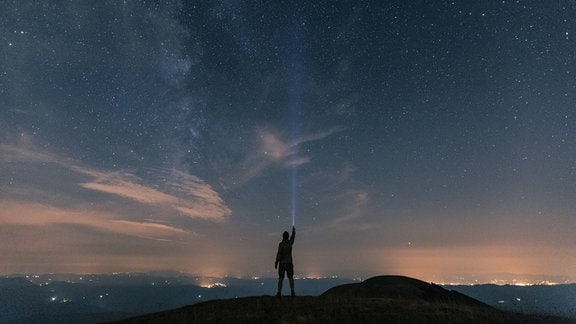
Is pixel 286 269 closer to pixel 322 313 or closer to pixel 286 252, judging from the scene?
pixel 286 252

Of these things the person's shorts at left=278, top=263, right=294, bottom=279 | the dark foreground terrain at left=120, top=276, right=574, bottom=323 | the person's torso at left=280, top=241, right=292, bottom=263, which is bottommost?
the dark foreground terrain at left=120, top=276, right=574, bottom=323

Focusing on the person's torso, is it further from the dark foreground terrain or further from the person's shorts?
the dark foreground terrain

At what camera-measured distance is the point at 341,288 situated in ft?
80.5

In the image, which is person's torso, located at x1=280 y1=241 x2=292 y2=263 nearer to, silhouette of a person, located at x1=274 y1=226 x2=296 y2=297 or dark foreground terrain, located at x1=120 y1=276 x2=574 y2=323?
silhouette of a person, located at x1=274 y1=226 x2=296 y2=297

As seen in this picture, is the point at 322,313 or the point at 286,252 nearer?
the point at 322,313

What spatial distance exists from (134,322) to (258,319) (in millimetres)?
4800

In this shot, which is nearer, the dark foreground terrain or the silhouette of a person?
the dark foreground terrain

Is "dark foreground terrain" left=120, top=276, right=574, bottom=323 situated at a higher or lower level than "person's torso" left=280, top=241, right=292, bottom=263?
lower

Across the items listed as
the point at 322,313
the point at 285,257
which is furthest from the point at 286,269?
the point at 322,313

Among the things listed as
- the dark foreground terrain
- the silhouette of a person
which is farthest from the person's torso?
the dark foreground terrain

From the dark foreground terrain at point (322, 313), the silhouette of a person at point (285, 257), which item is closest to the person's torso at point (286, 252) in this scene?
the silhouette of a person at point (285, 257)

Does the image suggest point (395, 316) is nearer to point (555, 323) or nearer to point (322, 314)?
point (322, 314)

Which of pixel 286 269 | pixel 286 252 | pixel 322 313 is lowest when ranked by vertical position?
pixel 322 313

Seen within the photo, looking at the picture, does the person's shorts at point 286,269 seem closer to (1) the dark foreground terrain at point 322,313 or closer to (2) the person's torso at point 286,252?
(2) the person's torso at point 286,252
